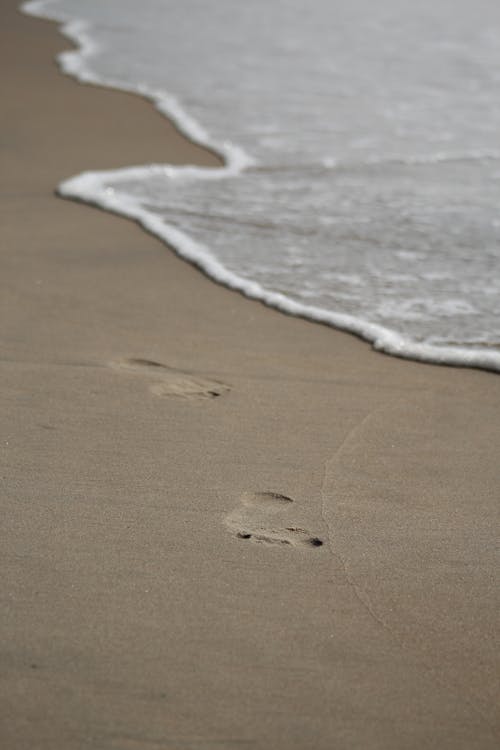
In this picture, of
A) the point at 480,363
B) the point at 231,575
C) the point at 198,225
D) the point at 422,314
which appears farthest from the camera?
the point at 198,225

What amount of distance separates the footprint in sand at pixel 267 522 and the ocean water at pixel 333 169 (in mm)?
1189

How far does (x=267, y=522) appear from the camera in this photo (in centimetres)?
258

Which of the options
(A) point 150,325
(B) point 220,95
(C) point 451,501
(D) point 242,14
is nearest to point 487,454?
(C) point 451,501

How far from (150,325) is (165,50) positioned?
7.36m

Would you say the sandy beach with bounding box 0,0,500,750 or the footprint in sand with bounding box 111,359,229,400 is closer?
the sandy beach with bounding box 0,0,500,750

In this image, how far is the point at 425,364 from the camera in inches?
143

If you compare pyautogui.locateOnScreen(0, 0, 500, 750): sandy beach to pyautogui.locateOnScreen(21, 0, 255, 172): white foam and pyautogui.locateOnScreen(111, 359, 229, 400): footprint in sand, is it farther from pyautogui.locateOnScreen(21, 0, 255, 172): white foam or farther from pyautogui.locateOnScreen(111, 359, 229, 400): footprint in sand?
pyautogui.locateOnScreen(21, 0, 255, 172): white foam

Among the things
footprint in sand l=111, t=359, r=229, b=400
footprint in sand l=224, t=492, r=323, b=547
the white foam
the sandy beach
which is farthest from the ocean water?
footprint in sand l=224, t=492, r=323, b=547

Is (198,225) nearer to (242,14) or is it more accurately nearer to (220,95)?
(220,95)

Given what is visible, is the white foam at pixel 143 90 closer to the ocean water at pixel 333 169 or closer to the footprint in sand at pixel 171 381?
the ocean water at pixel 333 169

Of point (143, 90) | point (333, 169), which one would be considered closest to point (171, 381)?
point (333, 169)

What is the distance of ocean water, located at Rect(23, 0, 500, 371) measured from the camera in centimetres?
427

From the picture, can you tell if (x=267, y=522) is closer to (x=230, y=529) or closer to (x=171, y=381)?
(x=230, y=529)

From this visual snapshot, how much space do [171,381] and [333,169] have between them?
127 inches
